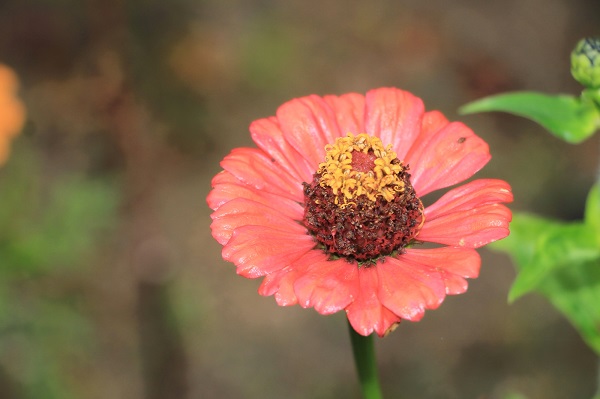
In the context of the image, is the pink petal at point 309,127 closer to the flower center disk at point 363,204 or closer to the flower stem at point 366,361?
the flower center disk at point 363,204

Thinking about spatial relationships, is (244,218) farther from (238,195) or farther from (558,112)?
(558,112)

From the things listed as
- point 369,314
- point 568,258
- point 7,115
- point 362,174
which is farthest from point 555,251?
point 7,115

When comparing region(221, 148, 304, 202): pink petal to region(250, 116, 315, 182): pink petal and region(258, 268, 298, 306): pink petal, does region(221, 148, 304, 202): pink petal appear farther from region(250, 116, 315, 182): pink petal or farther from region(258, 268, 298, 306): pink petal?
region(258, 268, 298, 306): pink petal

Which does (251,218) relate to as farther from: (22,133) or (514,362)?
(22,133)

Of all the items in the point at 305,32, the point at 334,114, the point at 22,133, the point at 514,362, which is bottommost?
the point at 514,362

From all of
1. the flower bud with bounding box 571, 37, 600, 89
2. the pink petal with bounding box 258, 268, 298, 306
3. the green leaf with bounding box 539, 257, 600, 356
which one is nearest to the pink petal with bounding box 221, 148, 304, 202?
the pink petal with bounding box 258, 268, 298, 306

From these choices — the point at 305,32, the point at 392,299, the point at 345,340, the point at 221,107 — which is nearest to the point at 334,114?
the point at 392,299
